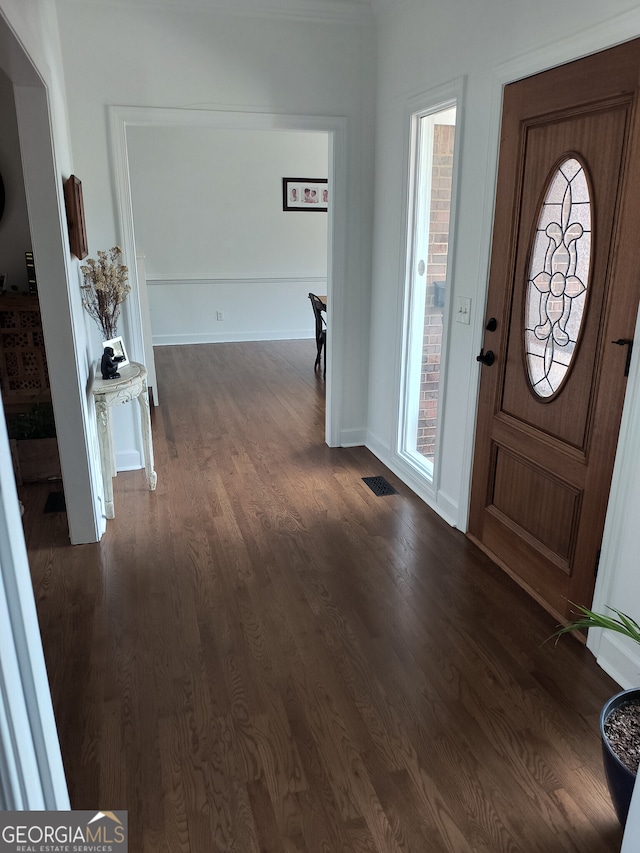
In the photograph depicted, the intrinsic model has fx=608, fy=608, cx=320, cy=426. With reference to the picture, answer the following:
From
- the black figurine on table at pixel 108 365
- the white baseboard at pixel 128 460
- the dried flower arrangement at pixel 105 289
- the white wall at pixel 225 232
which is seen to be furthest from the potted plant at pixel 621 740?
the white wall at pixel 225 232

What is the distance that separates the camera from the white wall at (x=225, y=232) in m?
7.45

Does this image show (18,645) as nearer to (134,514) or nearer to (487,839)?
(487,839)

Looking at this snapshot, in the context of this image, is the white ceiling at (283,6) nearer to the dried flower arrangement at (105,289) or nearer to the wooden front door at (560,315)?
the dried flower arrangement at (105,289)

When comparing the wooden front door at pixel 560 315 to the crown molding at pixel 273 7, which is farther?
the crown molding at pixel 273 7

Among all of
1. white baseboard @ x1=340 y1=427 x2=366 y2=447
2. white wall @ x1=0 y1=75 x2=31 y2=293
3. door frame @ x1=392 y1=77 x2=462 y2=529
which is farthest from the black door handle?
white wall @ x1=0 y1=75 x2=31 y2=293

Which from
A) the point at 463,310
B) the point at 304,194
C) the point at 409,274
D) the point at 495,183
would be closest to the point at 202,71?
the point at 409,274

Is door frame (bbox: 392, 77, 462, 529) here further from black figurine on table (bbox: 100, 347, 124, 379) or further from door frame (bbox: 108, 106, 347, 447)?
black figurine on table (bbox: 100, 347, 124, 379)

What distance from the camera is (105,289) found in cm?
339

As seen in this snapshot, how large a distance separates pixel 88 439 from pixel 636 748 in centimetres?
261

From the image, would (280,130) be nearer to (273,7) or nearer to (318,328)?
(273,7)

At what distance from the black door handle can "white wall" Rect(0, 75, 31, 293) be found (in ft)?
9.84

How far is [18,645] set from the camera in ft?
3.39

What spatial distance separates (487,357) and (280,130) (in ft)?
6.92

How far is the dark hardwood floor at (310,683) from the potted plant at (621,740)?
0.60ft
